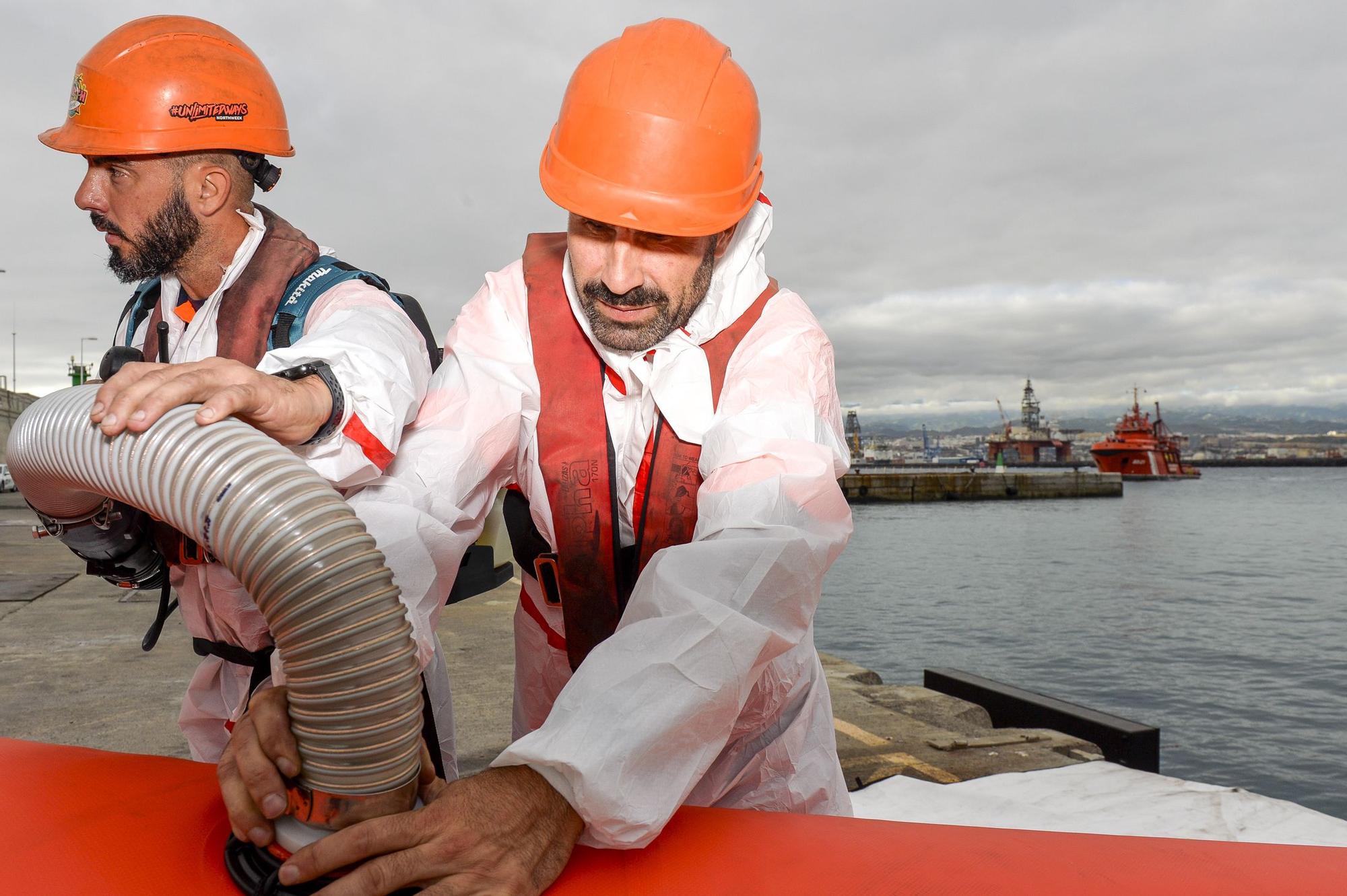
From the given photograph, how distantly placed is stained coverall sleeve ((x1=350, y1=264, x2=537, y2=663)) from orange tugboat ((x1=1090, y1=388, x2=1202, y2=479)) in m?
89.9

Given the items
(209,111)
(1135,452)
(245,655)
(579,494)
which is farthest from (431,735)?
(1135,452)

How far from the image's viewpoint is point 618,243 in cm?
171

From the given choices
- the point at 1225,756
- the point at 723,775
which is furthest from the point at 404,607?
the point at 1225,756

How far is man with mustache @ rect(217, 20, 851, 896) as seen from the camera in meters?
1.14

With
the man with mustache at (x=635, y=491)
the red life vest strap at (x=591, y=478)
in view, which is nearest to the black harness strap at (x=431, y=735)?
the man with mustache at (x=635, y=491)

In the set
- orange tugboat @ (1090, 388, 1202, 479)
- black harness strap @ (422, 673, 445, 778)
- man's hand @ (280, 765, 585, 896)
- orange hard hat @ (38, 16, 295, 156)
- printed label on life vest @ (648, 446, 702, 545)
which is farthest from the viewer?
orange tugboat @ (1090, 388, 1202, 479)

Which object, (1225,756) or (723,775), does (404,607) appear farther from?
(1225,756)

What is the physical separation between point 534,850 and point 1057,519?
5326 centimetres

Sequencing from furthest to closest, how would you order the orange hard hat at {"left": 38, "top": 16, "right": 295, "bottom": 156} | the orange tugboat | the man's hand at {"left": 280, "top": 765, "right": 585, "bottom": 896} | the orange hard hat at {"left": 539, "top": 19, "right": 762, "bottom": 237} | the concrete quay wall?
the orange tugboat
the concrete quay wall
the orange hard hat at {"left": 38, "top": 16, "right": 295, "bottom": 156}
the orange hard hat at {"left": 539, "top": 19, "right": 762, "bottom": 237}
the man's hand at {"left": 280, "top": 765, "right": 585, "bottom": 896}

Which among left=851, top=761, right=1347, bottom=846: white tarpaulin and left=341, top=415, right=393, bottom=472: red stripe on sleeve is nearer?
left=341, top=415, right=393, bottom=472: red stripe on sleeve

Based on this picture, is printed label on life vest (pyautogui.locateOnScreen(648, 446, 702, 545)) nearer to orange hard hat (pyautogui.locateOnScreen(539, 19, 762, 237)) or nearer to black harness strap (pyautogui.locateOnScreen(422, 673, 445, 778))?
orange hard hat (pyautogui.locateOnScreen(539, 19, 762, 237))

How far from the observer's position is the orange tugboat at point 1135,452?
279ft

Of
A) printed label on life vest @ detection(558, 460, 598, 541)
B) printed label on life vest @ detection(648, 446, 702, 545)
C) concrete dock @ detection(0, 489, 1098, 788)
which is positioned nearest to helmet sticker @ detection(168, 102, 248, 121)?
printed label on life vest @ detection(558, 460, 598, 541)

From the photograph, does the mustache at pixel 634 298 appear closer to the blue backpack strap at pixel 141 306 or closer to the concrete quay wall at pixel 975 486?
the blue backpack strap at pixel 141 306
